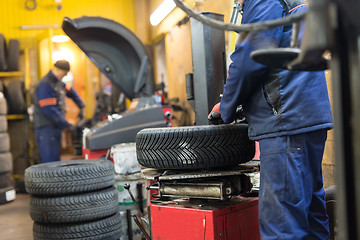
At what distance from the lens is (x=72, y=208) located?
2.54 m

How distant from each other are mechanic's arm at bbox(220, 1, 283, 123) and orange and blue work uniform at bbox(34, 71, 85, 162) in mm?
3499

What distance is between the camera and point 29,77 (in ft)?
25.8

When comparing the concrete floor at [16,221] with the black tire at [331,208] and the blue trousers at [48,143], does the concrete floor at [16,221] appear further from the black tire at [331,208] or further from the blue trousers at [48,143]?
the black tire at [331,208]

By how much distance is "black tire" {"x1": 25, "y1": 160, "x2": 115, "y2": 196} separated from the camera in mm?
2553

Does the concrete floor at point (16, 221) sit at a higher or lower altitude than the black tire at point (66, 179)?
lower

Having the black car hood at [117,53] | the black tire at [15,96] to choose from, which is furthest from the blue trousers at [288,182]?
the black tire at [15,96]

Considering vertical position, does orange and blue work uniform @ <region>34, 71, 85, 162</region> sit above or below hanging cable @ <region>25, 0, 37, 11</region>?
below

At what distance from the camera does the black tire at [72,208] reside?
2541mm

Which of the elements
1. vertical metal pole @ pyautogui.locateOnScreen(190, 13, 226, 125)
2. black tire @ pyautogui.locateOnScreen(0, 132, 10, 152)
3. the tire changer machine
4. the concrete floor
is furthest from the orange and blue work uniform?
the tire changer machine

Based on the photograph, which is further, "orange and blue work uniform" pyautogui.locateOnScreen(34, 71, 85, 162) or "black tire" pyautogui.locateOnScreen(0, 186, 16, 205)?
"orange and blue work uniform" pyautogui.locateOnScreen(34, 71, 85, 162)

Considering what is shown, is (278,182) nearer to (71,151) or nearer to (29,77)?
(29,77)

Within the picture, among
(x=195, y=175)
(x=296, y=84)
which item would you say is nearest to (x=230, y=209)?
(x=195, y=175)

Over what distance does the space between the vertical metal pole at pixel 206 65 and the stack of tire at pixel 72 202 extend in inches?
32.9

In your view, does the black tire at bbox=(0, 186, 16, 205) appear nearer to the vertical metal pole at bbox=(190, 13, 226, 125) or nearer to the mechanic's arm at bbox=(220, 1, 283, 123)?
the vertical metal pole at bbox=(190, 13, 226, 125)
